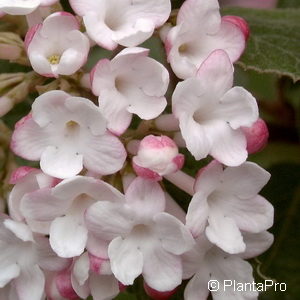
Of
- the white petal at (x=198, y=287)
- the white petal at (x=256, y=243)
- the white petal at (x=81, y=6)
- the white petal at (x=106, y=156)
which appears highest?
the white petal at (x=81, y=6)

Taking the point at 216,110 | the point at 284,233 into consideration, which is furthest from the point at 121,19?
the point at 284,233

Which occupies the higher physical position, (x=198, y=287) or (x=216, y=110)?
(x=216, y=110)

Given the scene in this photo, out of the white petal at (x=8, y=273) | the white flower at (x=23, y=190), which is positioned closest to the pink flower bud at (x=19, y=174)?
the white flower at (x=23, y=190)

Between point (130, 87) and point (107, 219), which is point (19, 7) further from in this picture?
point (107, 219)

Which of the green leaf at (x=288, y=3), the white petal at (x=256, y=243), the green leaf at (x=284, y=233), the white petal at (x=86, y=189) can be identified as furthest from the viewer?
the green leaf at (x=288, y=3)

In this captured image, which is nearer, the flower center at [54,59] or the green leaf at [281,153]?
the flower center at [54,59]

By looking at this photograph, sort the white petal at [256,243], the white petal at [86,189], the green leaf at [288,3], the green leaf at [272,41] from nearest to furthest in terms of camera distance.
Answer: the white petal at [86,189], the white petal at [256,243], the green leaf at [272,41], the green leaf at [288,3]

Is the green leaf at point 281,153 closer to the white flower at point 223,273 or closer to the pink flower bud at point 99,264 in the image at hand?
the white flower at point 223,273

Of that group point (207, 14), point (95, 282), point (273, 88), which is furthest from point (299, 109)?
point (95, 282)
